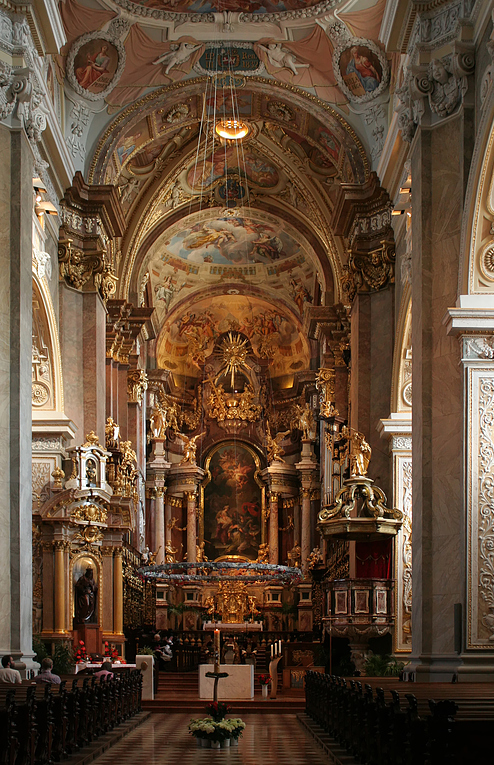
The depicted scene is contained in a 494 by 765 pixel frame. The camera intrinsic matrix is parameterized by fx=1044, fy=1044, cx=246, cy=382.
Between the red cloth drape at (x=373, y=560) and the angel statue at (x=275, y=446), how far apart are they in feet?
47.0

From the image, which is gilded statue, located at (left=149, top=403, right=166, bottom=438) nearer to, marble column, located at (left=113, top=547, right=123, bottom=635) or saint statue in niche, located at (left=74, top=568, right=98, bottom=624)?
marble column, located at (left=113, top=547, right=123, bottom=635)

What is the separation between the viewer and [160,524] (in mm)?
32500

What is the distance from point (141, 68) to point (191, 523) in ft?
55.1

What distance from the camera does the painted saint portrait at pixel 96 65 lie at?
63.6 ft

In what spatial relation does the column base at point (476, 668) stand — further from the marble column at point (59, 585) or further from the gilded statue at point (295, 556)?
the gilded statue at point (295, 556)

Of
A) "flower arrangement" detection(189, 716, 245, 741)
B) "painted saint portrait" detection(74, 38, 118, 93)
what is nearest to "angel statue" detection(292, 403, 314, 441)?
"painted saint portrait" detection(74, 38, 118, 93)

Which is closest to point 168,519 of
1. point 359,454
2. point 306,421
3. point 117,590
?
point 306,421

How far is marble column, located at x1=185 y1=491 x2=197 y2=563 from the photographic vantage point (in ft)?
109

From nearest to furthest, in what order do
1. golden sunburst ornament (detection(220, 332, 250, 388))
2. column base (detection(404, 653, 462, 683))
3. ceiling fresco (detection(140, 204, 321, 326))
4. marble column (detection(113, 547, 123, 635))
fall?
column base (detection(404, 653, 462, 683)), marble column (detection(113, 547, 123, 635)), ceiling fresco (detection(140, 204, 321, 326)), golden sunburst ornament (detection(220, 332, 250, 388))

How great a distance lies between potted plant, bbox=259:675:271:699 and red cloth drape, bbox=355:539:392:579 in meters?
2.96

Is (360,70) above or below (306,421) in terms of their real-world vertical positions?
above

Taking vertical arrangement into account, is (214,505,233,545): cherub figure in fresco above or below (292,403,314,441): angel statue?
below

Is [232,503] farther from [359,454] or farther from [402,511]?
[359,454]

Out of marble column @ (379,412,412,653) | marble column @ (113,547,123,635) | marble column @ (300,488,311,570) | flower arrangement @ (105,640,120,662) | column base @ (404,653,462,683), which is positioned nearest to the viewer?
column base @ (404,653,462,683)
